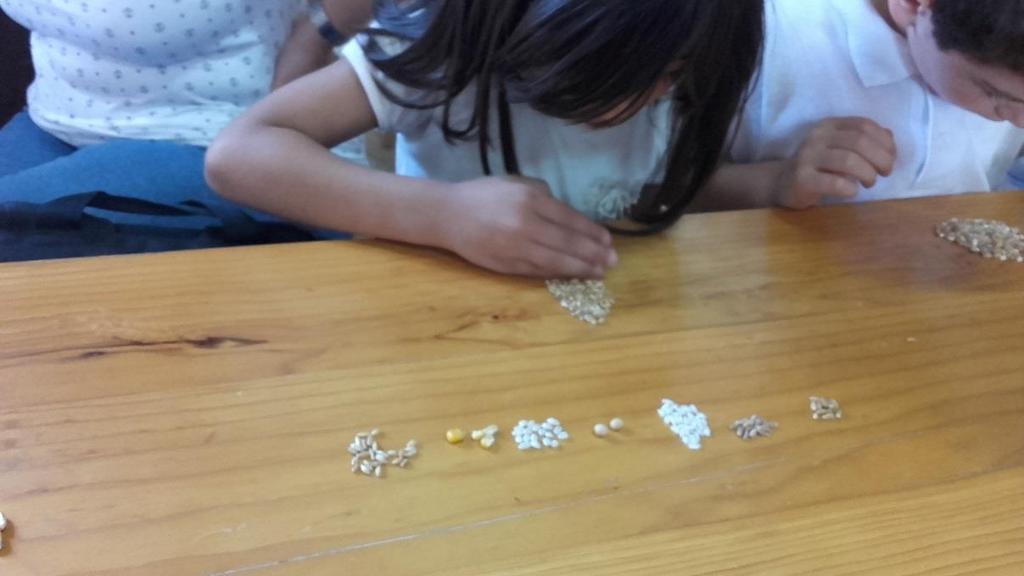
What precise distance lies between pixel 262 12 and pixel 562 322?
2.58 feet

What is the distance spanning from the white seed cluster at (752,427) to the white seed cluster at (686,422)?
0.07ft

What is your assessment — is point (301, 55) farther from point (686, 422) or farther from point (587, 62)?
point (686, 422)

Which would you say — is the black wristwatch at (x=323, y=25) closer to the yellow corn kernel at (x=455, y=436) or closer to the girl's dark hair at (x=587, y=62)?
the girl's dark hair at (x=587, y=62)

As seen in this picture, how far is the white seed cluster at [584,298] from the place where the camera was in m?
0.71

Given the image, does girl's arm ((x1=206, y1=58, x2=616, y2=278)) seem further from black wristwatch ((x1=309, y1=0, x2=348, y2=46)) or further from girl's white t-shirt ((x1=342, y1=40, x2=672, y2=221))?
black wristwatch ((x1=309, y1=0, x2=348, y2=46))

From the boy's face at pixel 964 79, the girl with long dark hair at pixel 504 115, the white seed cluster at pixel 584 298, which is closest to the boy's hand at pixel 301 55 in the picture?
the girl with long dark hair at pixel 504 115

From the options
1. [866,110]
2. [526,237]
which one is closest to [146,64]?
[526,237]

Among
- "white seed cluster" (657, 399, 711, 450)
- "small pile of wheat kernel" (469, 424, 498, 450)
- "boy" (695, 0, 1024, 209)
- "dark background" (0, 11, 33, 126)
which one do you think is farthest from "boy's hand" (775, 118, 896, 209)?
"dark background" (0, 11, 33, 126)

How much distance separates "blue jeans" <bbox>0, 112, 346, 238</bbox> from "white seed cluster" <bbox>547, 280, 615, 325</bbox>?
1.19ft

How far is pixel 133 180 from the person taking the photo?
969 millimetres

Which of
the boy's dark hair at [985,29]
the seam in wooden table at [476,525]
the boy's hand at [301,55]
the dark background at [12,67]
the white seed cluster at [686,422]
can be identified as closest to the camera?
the seam in wooden table at [476,525]

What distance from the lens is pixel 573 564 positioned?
500mm

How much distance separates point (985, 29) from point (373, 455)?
2.46 feet

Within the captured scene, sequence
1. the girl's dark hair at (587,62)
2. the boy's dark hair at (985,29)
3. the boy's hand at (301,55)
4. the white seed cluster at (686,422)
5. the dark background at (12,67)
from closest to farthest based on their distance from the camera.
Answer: the white seed cluster at (686,422)
the girl's dark hair at (587,62)
the boy's dark hair at (985,29)
the boy's hand at (301,55)
the dark background at (12,67)
